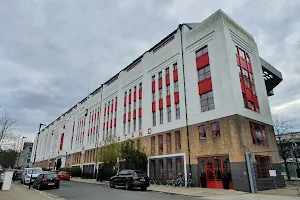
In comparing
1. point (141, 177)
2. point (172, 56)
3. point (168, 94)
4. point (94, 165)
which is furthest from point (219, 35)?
point (94, 165)

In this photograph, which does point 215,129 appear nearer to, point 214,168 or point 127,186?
point 214,168

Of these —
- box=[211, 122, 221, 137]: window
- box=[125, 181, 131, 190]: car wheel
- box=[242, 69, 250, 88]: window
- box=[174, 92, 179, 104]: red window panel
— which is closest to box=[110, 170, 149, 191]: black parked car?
box=[125, 181, 131, 190]: car wheel

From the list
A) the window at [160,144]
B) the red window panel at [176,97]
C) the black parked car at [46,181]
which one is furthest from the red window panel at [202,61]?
the black parked car at [46,181]

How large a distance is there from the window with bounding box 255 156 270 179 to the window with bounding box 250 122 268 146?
144cm

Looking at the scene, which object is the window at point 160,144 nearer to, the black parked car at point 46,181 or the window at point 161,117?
the window at point 161,117

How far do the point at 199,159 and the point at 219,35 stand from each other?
13.0 metres

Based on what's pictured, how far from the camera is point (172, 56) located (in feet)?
93.0

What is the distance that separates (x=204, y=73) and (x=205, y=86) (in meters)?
1.63

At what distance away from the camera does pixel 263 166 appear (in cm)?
2034

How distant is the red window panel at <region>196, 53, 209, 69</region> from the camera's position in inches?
931

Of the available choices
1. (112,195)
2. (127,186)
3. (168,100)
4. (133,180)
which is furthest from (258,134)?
(112,195)

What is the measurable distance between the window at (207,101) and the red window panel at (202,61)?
3.38 m

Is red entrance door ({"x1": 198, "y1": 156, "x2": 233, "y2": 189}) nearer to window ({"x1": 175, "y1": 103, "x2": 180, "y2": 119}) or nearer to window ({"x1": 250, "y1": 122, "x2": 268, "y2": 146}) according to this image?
window ({"x1": 250, "y1": 122, "x2": 268, "y2": 146})

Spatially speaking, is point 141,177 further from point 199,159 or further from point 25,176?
point 25,176
